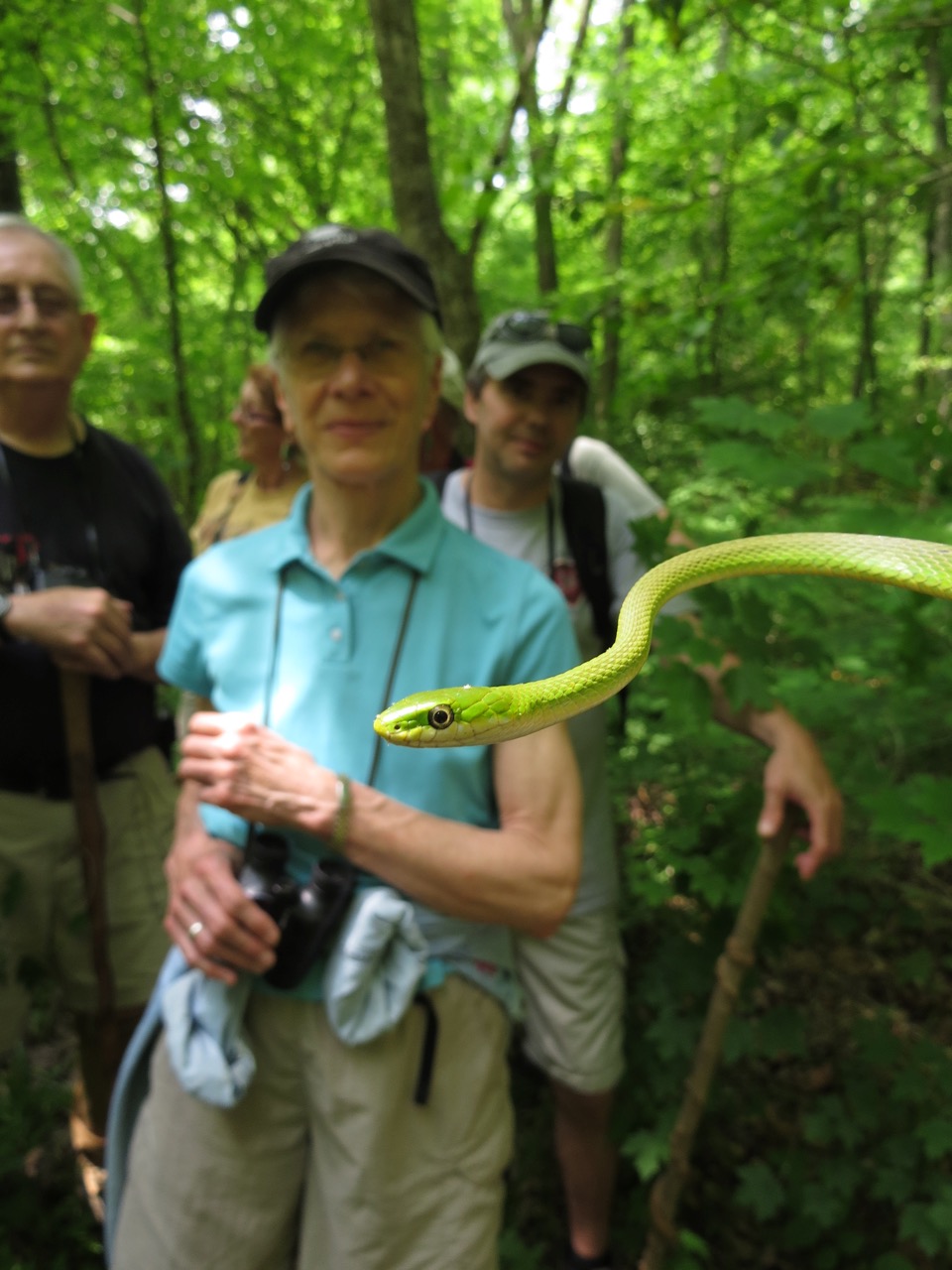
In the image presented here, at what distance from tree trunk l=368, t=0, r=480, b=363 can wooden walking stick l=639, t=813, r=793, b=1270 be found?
3.96 metres

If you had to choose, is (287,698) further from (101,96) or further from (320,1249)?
(101,96)

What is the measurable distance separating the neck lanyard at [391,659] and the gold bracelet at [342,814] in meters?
0.17

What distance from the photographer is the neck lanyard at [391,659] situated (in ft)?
6.31

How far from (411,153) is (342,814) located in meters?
4.26

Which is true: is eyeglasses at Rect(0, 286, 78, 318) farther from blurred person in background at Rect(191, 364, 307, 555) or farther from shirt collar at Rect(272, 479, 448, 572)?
shirt collar at Rect(272, 479, 448, 572)

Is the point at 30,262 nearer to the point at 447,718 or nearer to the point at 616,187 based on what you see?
the point at 447,718

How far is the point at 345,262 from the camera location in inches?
81.5

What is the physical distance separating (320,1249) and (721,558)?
2023mm

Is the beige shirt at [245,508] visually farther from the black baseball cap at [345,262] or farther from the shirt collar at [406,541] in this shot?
the black baseball cap at [345,262]

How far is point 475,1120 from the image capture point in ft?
6.26

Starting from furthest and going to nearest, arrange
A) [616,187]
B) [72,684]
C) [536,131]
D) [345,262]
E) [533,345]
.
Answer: [536,131] → [616,187] → [533,345] → [72,684] → [345,262]

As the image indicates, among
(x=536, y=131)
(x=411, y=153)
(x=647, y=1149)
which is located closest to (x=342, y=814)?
(x=647, y=1149)

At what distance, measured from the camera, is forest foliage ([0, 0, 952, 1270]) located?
2.28 metres

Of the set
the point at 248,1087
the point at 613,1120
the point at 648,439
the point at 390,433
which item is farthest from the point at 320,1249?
the point at 648,439
